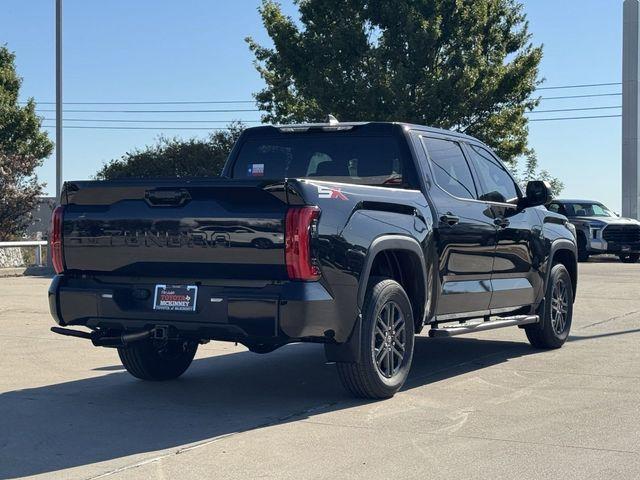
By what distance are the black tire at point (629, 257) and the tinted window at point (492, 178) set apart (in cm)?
2077

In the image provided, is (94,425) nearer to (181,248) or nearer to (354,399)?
(181,248)

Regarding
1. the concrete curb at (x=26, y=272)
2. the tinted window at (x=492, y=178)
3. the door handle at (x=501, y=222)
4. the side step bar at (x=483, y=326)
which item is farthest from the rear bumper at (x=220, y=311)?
the concrete curb at (x=26, y=272)

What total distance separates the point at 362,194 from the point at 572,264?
454 centimetres

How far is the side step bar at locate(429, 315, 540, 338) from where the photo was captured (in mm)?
8367

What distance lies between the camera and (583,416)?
281 inches

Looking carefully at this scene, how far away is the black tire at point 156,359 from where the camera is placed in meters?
8.54

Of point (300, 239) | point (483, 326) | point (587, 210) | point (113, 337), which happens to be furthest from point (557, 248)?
point (587, 210)

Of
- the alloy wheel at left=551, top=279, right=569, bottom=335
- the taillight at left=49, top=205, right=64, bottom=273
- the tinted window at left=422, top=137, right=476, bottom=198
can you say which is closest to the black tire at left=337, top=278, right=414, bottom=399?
the tinted window at left=422, top=137, right=476, bottom=198

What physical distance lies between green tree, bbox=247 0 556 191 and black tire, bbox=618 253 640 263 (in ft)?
20.9

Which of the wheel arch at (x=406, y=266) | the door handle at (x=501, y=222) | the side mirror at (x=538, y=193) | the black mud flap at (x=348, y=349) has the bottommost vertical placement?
the black mud flap at (x=348, y=349)

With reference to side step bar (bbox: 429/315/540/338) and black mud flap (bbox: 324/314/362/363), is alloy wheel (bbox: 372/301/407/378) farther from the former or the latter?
side step bar (bbox: 429/315/540/338)

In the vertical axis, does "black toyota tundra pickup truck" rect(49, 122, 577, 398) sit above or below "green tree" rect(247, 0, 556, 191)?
below

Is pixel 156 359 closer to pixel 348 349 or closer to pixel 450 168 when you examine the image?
pixel 348 349

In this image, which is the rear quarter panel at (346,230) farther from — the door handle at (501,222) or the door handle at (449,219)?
the door handle at (501,222)
